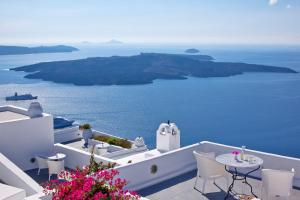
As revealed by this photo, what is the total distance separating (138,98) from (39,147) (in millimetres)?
60888

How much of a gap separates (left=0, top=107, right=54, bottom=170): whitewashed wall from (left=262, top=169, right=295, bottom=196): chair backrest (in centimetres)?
565

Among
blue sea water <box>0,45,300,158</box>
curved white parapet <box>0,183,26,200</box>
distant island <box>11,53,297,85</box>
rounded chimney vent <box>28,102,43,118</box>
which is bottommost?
blue sea water <box>0,45,300,158</box>

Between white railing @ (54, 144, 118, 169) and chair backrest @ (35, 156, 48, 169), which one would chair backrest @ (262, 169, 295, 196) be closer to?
white railing @ (54, 144, 118, 169)

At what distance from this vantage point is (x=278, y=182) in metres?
5.38

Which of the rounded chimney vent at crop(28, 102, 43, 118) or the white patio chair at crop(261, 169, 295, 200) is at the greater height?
the rounded chimney vent at crop(28, 102, 43, 118)

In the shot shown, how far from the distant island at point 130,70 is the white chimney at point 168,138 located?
80.0 metres

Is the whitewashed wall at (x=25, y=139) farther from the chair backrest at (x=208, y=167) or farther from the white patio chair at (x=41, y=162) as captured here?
the chair backrest at (x=208, y=167)

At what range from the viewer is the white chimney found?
305 inches

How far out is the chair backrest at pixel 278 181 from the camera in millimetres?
5316

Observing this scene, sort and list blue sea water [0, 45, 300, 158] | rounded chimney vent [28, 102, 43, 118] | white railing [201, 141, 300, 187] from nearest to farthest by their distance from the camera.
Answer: white railing [201, 141, 300, 187] < rounded chimney vent [28, 102, 43, 118] < blue sea water [0, 45, 300, 158]

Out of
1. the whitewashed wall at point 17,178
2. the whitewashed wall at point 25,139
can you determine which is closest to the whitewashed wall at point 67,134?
the whitewashed wall at point 25,139

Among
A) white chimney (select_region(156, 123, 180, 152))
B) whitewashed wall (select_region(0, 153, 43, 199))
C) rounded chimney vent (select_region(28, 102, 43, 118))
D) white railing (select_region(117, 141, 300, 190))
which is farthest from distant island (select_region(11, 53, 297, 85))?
whitewashed wall (select_region(0, 153, 43, 199))

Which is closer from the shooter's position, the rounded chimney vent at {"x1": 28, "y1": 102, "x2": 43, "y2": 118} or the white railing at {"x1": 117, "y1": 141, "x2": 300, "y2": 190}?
the white railing at {"x1": 117, "y1": 141, "x2": 300, "y2": 190}

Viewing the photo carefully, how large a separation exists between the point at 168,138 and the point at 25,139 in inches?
139
